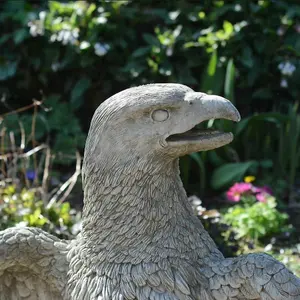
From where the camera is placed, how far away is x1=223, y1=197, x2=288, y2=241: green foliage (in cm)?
395

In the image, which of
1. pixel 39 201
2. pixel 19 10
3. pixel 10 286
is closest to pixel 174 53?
pixel 19 10

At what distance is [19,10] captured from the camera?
577 cm

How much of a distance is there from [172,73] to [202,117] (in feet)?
11.0

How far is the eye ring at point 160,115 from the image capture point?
192 cm

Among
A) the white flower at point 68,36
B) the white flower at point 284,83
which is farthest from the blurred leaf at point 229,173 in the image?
the white flower at point 68,36

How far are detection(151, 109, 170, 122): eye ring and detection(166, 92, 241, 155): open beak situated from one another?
0.18 ft

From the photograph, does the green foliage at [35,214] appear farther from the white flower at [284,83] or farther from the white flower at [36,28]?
the white flower at [284,83]

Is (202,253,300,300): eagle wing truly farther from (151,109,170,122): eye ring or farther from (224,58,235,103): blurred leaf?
(224,58,235,103): blurred leaf

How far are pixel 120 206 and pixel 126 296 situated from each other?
273 millimetres

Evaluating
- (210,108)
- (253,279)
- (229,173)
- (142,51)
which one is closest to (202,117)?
(210,108)

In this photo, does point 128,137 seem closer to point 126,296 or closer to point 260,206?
point 126,296

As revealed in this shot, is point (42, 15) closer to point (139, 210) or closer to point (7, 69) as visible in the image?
point (7, 69)

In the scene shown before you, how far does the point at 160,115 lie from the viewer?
75.9 inches

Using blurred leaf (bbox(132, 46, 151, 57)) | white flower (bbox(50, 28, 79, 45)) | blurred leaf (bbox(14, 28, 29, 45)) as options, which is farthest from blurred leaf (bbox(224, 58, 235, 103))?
blurred leaf (bbox(14, 28, 29, 45))
